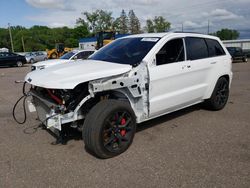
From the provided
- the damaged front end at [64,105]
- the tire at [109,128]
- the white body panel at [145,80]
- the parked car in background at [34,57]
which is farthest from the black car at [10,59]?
the tire at [109,128]

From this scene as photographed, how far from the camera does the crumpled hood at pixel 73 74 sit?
3.32m

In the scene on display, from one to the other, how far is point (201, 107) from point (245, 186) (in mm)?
3350

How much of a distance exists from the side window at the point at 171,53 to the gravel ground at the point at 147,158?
51.3 inches

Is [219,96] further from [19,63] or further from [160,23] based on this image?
[160,23]

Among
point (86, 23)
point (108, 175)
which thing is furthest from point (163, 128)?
point (86, 23)

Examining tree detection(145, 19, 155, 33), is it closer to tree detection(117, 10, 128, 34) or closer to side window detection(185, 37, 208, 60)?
tree detection(117, 10, 128, 34)

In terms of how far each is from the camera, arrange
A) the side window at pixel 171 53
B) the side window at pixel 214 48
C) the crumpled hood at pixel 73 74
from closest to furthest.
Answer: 1. the crumpled hood at pixel 73 74
2. the side window at pixel 171 53
3. the side window at pixel 214 48

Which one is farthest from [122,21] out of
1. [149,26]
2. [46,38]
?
[46,38]

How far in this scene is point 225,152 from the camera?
145 inches

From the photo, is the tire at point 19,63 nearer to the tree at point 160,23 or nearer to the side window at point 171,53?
the side window at point 171,53

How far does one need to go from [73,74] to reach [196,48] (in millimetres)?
2762

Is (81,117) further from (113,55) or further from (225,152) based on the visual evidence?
(225,152)

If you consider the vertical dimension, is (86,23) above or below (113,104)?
above

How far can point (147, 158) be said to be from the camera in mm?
3566
